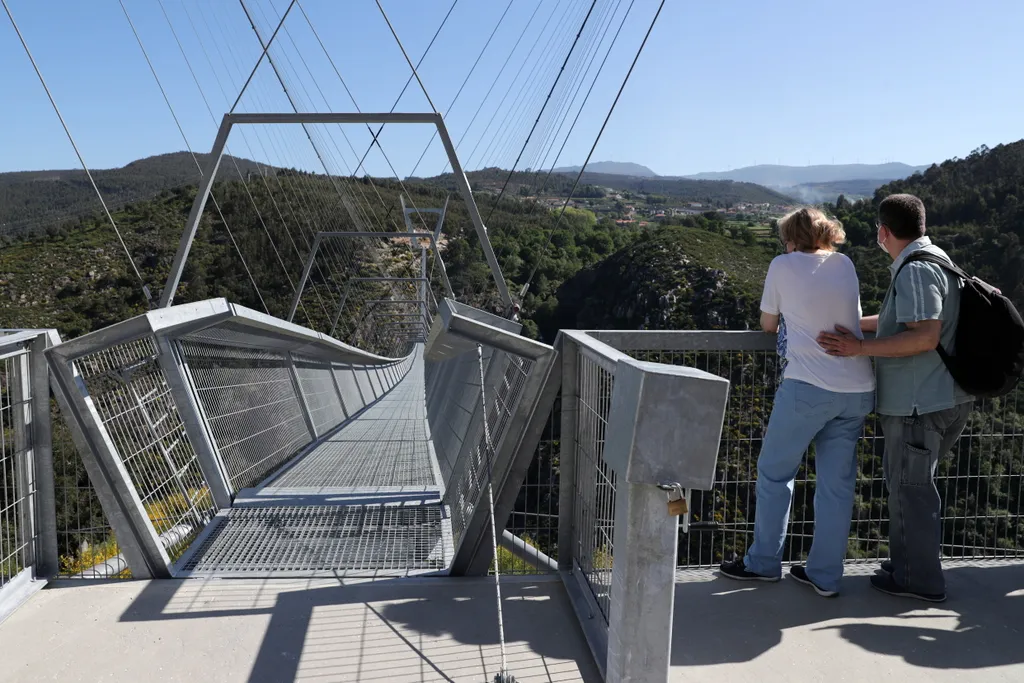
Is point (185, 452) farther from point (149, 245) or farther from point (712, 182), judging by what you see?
point (149, 245)

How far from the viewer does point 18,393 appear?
3654 millimetres

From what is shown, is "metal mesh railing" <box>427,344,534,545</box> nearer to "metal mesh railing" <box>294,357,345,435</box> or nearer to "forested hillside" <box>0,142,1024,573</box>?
"forested hillside" <box>0,142,1024,573</box>

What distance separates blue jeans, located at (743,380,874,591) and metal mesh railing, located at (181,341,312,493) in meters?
3.25

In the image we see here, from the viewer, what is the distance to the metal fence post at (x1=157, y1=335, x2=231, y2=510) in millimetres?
4727

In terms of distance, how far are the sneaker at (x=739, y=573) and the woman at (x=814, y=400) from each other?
1 cm

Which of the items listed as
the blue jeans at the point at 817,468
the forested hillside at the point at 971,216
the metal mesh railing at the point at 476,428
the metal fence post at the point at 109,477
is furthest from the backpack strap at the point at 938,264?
the forested hillside at the point at 971,216

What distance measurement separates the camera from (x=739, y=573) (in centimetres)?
394

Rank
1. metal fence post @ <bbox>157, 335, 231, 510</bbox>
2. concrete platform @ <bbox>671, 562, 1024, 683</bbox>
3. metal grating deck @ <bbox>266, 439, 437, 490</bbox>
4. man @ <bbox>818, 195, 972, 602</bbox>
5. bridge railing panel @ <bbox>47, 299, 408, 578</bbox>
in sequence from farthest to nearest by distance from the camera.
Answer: metal grating deck @ <bbox>266, 439, 437, 490</bbox> → metal fence post @ <bbox>157, 335, 231, 510</bbox> → bridge railing panel @ <bbox>47, 299, 408, 578</bbox> → man @ <bbox>818, 195, 972, 602</bbox> → concrete platform @ <bbox>671, 562, 1024, 683</bbox>

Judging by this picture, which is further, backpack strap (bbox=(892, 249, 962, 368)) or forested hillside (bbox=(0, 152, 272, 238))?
forested hillside (bbox=(0, 152, 272, 238))

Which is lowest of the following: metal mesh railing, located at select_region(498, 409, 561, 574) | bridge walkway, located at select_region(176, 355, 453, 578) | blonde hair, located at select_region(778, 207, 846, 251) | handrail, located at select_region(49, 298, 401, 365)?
bridge walkway, located at select_region(176, 355, 453, 578)

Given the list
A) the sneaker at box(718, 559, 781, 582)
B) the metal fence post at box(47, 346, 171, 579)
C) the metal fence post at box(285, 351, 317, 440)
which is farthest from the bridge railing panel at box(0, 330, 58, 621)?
the metal fence post at box(285, 351, 317, 440)

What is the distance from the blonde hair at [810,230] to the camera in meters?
3.64

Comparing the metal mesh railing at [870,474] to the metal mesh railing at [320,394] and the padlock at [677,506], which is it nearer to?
the padlock at [677,506]

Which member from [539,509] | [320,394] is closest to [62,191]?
[320,394]
